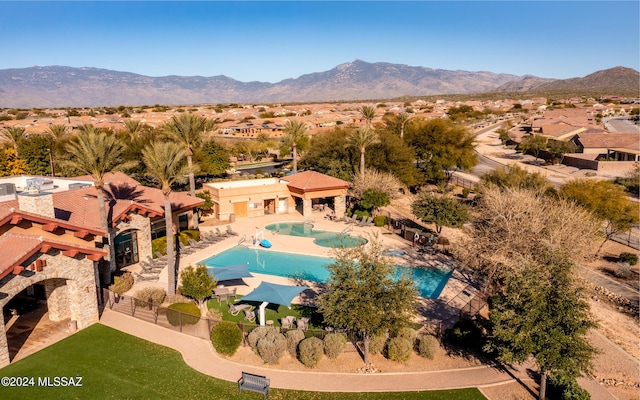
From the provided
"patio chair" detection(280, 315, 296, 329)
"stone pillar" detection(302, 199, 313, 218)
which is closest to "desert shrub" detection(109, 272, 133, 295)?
"patio chair" detection(280, 315, 296, 329)

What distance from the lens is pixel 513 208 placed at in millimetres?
25125

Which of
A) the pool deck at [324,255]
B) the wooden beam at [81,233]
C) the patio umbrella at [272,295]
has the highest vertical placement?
the wooden beam at [81,233]

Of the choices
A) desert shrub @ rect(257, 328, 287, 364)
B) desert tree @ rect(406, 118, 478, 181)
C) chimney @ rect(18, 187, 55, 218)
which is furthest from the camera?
desert tree @ rect(406, 118, 478, 181)

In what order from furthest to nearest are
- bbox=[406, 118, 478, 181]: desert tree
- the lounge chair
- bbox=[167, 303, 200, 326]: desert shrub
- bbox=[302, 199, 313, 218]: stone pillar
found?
bbox=[406, 118, 478, 181]: desert tree < bbox=[302, 199, 313, 218]: stone pillar < the lounge chair < bbox=[167, 303, 200, 326]: desert shrub

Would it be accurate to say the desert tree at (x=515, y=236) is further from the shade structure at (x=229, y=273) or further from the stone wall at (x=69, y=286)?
the stone wall at (x=69, y=286)

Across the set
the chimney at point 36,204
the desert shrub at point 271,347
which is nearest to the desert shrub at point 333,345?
the desert shrub at point 271,347

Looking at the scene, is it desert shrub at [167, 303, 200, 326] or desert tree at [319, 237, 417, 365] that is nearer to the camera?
desert tree at [319, 237, 417, 365]

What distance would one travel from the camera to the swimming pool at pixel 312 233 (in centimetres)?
3484

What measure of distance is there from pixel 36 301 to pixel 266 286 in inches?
453

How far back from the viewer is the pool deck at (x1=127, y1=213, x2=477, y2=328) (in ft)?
77.0

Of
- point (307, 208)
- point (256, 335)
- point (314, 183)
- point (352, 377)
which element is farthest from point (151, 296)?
point (314, 183)

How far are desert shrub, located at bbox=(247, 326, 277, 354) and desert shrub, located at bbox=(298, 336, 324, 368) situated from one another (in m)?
1.75

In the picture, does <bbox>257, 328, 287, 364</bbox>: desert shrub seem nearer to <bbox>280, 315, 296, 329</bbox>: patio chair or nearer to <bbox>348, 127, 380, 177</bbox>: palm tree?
<bbox>280, 315, 296, 329</bbox>: patio chair

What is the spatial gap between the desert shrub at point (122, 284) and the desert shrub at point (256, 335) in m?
9.40
